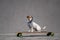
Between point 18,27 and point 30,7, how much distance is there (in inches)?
11.5

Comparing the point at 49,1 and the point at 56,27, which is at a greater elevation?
the point at 49,1

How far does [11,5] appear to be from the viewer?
1782mm

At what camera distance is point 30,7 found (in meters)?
1.77

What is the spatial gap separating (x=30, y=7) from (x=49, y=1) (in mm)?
253

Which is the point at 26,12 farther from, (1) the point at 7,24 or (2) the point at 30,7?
(1) the point at 7,24

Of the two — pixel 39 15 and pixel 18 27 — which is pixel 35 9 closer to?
pixel 39 15

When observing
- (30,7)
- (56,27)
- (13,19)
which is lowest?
(56,27)

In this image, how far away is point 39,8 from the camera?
177 cm

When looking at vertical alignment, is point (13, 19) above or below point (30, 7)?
below

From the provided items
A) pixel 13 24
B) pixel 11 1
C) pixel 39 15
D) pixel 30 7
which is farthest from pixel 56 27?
pixel 11 1

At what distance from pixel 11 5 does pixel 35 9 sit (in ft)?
1.01

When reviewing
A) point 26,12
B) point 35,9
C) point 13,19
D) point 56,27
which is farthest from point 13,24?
point 56,27

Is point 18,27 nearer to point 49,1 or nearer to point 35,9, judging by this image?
point 35,9

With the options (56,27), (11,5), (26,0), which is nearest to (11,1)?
(11,5)
